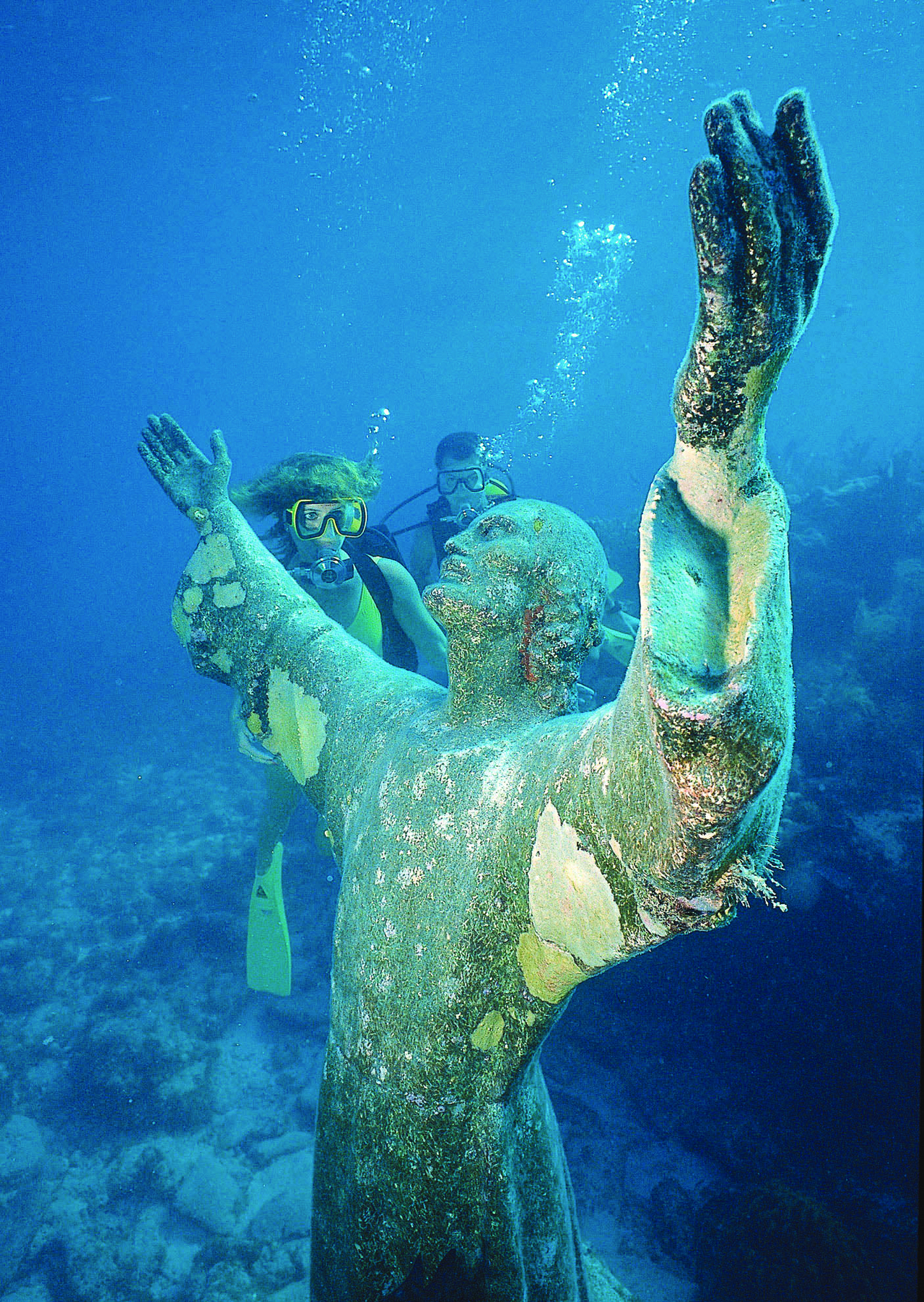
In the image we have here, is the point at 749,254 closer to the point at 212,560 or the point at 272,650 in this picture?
the point at 272,650

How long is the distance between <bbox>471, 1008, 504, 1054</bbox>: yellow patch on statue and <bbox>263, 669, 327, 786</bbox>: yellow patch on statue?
1.25 metres

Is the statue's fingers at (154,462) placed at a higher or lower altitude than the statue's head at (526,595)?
higher

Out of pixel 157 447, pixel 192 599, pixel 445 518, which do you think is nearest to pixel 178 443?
pixel 157 447

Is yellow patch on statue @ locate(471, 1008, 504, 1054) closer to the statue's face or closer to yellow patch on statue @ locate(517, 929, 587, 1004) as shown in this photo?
yellow patch on statue @ locate(517, 929, 587, 1004)

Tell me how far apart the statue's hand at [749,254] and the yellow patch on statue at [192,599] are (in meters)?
2.51

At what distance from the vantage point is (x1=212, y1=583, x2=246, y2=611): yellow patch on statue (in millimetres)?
2818

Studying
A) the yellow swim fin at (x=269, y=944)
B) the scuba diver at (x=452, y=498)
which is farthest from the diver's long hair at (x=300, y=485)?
the yellow swim fin at (x=269, y=944)

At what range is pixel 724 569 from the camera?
1014mm

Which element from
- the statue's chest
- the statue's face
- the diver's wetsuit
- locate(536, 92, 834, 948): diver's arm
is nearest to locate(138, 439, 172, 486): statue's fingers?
the statue's face

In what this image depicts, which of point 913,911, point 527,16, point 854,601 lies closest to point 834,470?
point 854,601

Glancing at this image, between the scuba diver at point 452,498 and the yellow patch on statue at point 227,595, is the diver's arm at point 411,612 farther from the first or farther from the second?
the yellow patch on statue at point 227,595

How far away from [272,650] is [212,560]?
61 centimetres

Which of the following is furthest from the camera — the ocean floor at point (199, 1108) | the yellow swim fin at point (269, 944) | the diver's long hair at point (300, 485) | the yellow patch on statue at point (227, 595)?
the yellow swim fin at point (269, 944)

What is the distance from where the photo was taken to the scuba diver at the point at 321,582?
4258 millimetres
